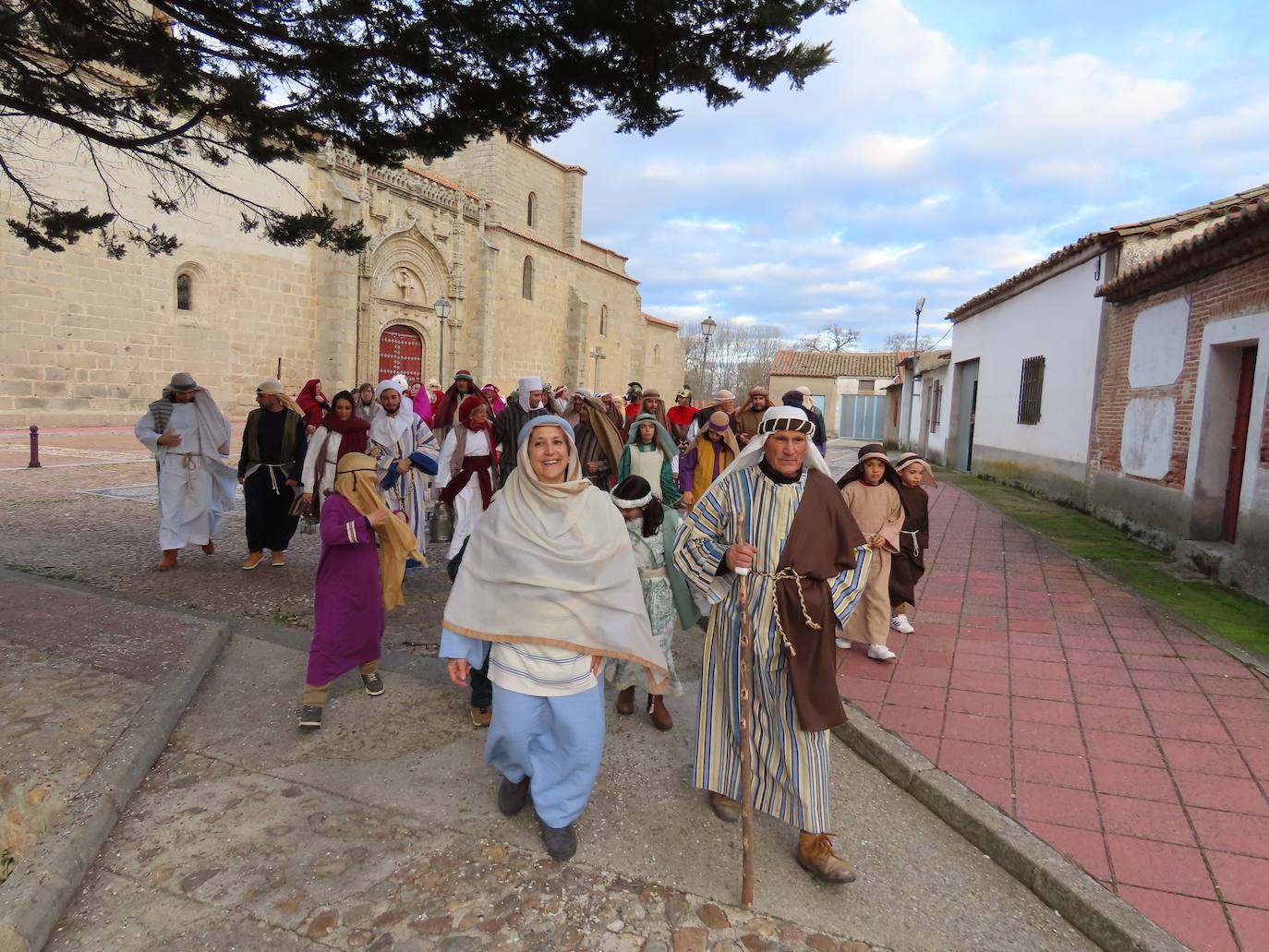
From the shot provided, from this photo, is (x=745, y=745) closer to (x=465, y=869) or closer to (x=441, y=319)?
(x=465, y=869)

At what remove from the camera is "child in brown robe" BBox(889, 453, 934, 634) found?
5145 mm

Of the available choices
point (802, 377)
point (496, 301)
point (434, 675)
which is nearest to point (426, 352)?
point (496, 301)

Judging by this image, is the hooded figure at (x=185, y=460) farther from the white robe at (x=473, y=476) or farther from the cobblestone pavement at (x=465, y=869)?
the cobblestone pavement at (x=465, y=869)

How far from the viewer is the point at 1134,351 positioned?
32.0 ft

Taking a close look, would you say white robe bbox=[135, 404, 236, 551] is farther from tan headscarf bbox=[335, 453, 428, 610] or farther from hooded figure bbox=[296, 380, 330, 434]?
tan headscarf bbox=[335, 453, 428, 610]

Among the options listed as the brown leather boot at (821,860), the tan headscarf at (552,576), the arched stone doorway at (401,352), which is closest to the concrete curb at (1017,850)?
the brown leather boot at (821,860)

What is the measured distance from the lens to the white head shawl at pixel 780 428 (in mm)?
2820

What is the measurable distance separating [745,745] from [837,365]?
1452 inches

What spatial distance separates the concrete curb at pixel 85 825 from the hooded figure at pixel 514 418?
3341 millimetres

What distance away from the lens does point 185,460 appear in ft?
21.6

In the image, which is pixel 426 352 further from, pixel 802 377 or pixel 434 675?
pixel 434 675

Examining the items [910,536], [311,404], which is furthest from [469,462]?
[910,536]

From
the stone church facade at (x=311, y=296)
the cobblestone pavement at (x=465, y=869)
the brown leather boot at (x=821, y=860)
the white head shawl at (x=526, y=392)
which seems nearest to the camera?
the cobblestone pavement at (x=465, y=869)

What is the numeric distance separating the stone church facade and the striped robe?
9.98 metres
